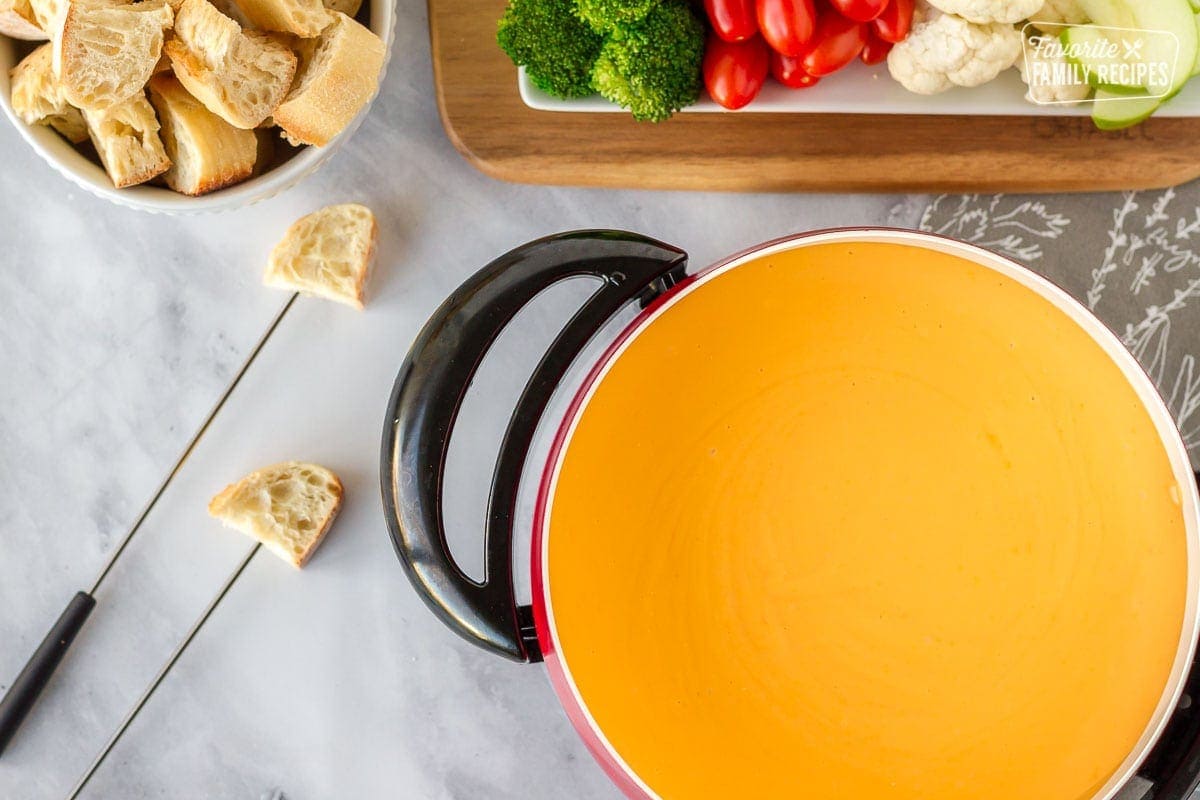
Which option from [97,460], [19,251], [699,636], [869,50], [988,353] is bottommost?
[97,460]

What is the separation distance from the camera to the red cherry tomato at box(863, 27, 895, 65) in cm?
86

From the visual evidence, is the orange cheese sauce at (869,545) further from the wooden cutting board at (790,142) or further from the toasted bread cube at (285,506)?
the toasted bread cube at (285,506)

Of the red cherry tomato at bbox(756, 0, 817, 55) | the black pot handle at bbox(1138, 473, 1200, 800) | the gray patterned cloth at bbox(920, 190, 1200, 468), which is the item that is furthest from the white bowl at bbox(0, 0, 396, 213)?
the black pot handle at bbox(1138, 473, 1200, 800)

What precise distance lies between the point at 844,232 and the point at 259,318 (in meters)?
0.58

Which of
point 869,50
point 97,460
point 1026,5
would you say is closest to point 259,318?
point 97,460

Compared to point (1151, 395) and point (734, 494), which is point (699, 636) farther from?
point (1151, 395)

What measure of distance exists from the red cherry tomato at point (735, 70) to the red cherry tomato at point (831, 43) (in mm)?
41

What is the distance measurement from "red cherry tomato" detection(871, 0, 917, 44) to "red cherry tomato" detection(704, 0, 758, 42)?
0.34ft

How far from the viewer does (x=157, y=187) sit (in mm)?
874

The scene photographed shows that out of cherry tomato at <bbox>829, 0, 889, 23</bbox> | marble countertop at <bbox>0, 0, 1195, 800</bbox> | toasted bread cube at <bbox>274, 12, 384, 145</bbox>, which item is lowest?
marble countertop at <bbox>0, 0, 1195, 800</bbox>

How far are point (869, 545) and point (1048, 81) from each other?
429 millimetres

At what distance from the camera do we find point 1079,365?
0.79m

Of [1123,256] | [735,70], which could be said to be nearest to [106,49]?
[735,70]

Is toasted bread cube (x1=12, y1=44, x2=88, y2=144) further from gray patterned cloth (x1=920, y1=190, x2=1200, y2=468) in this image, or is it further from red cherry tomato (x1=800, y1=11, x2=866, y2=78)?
gray patterned cloth (x1=920, y1=190, x2=1200, y2=468)
